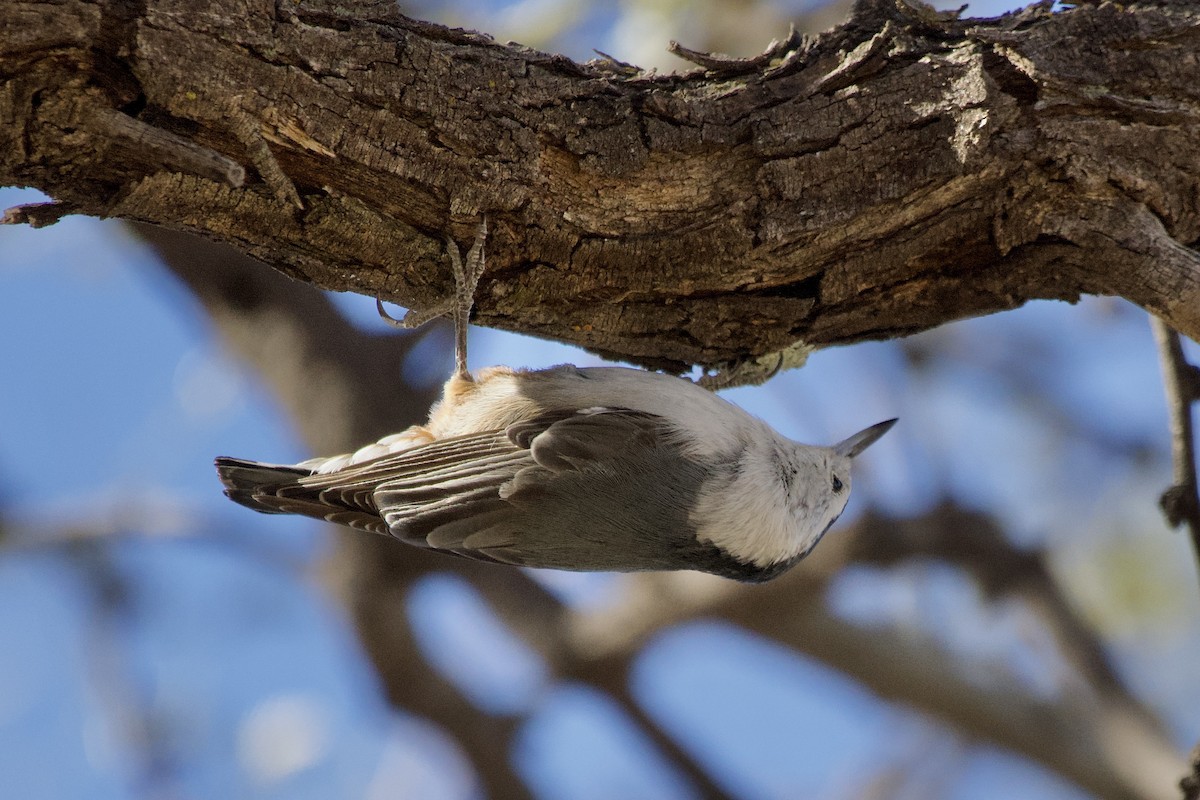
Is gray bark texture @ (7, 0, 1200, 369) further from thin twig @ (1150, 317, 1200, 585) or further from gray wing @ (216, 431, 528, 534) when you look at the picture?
gray wing @ (216, 431, 528, 534)

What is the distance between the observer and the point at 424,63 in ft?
6.67

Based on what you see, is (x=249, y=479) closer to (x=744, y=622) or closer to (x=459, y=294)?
(x=459, y=294)

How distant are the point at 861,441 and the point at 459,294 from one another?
4.35 feet

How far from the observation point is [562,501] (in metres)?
2.47

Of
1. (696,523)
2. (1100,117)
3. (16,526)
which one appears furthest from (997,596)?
(16,526)

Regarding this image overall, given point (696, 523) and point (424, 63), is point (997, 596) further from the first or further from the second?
point (424, 63)

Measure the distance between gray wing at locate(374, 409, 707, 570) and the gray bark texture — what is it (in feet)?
1.00

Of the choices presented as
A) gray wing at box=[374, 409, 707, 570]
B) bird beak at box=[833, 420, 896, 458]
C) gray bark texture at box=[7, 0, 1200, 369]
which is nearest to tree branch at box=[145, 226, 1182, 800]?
bird beak at box=[833, 420, 896, 458]

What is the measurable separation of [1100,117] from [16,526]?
5.02 meters

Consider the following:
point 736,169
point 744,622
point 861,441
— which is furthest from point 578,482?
point 744,622

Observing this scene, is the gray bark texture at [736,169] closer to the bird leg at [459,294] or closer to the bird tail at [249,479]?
the bird leg at [459,294]

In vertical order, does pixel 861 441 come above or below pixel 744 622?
above

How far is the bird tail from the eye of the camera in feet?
8.87

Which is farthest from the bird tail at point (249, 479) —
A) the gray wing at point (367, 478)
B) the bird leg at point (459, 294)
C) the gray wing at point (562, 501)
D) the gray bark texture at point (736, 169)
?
the gray bark texture at point (736, 169)
